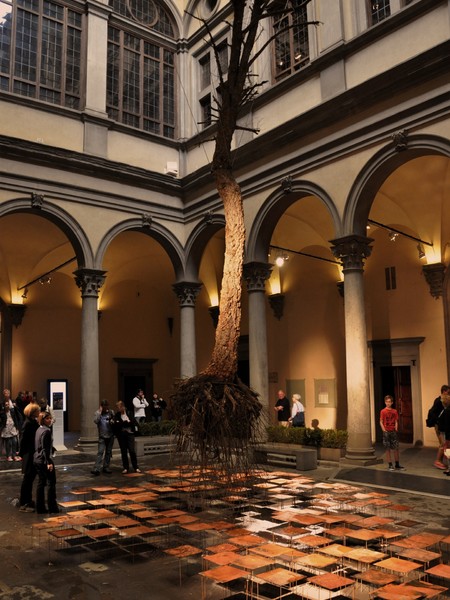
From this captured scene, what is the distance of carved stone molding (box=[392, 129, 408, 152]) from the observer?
1060cm

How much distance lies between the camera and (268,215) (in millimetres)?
13727

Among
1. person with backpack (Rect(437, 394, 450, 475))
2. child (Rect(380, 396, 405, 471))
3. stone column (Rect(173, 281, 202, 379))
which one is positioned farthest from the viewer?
stone column (Rect(173, 281, 202, 379))

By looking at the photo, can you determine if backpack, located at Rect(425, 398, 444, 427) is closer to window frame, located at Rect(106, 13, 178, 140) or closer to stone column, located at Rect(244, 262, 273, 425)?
stone column, located at Rect(244, 262, 273, 425)

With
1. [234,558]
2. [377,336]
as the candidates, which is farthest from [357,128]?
[234,558]

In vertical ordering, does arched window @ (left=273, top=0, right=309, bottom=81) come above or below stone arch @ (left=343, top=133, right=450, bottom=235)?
above

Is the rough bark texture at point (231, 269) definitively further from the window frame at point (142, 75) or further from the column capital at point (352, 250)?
the window frame at point (142, 75)

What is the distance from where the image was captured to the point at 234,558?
5180 millimetres

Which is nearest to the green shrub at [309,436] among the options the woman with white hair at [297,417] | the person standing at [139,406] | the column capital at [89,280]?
the woman with white hair at [297,417]

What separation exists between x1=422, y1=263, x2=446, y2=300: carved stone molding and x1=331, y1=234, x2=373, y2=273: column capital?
3.52 m

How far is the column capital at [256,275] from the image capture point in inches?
549

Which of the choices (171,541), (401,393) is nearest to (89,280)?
(401,393)

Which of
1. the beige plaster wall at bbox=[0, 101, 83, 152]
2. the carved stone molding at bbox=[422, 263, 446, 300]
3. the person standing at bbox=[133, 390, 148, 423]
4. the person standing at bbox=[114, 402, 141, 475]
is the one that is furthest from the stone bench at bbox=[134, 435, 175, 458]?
the carved stone molding at bbox=[422, 263, 446, 300]

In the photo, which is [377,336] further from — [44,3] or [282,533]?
[44,3]

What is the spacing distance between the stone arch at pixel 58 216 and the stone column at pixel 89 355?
38 centimetres
